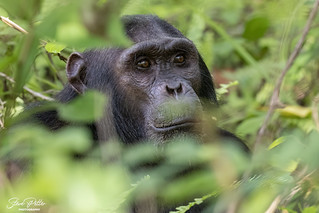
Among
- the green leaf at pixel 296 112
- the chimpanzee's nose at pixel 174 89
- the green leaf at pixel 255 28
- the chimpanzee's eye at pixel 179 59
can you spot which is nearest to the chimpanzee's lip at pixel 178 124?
the chimpanzee's nose at pixel 174 89

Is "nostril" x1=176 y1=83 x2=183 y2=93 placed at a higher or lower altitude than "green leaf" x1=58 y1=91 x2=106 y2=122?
lower

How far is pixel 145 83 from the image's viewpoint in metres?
4.64

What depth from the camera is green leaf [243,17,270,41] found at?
7488mm

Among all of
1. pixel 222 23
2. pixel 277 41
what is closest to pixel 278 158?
pixel 277 41

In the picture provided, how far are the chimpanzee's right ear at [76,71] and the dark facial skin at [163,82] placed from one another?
338mm

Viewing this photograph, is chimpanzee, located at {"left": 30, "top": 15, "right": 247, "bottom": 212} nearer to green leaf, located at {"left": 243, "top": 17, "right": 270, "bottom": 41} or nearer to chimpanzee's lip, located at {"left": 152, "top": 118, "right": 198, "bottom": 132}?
chimpanzee's lip, located at {"left": 152, "top": 118, "right": 198, "bottom": 132}

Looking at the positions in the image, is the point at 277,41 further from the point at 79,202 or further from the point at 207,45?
the point at 79,202

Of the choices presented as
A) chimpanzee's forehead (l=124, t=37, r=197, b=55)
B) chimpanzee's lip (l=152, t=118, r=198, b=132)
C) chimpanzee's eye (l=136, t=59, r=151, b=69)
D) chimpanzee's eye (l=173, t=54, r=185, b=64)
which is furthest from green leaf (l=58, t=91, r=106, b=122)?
chimpanzee's eye (l=173, t=54, r=185, b=64)

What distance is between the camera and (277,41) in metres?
8.71

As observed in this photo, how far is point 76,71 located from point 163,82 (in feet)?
2.60

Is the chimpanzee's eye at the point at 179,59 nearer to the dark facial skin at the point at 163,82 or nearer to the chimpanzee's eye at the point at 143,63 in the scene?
the dark facial skin at the point at 163,82

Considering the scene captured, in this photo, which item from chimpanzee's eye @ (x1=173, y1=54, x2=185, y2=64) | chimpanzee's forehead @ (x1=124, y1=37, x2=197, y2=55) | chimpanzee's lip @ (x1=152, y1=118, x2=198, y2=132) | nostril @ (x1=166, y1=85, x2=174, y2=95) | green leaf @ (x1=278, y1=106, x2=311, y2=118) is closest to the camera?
chimpanzee's lip @ (x1=152, y1=118, x2=198, y2=132)

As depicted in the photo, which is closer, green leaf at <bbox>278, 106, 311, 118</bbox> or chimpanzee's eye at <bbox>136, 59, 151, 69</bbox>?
chimpanzee's eye at <bbox>136, 59, 151, 69</bbox>

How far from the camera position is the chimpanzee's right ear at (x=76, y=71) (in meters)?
4.73
